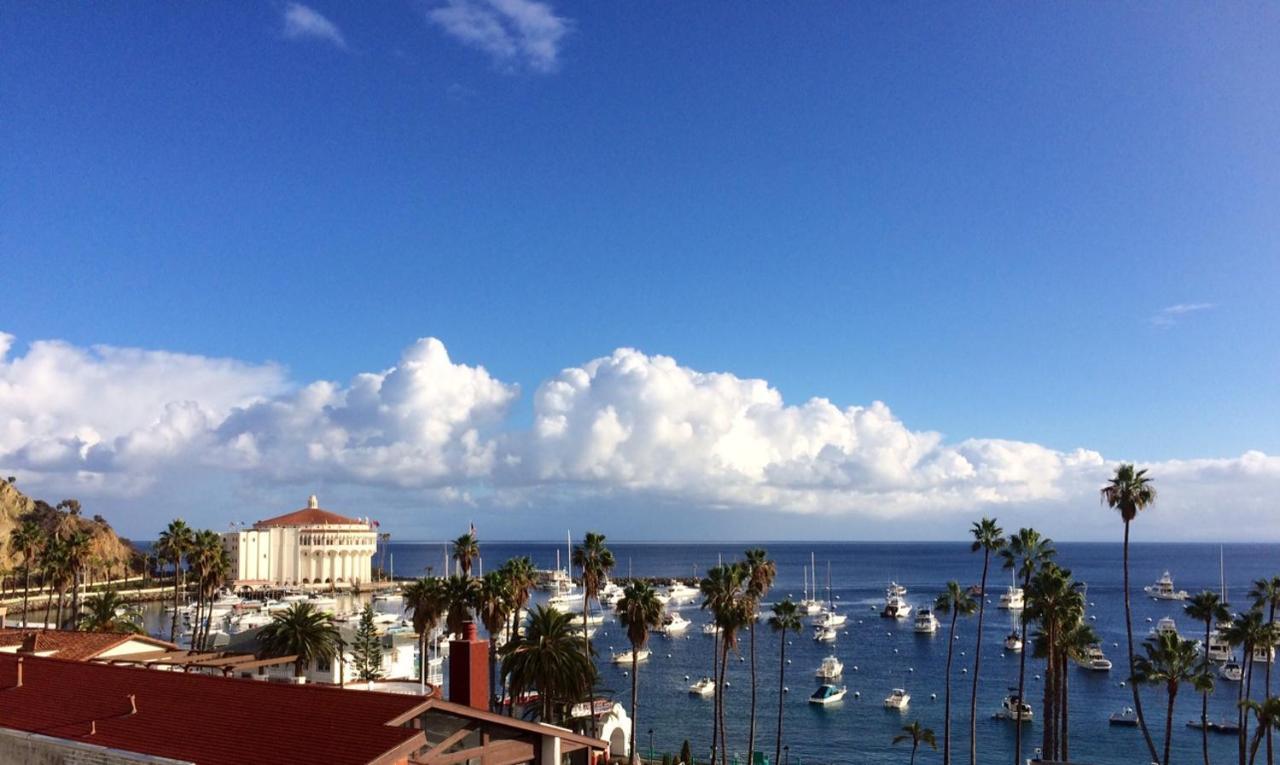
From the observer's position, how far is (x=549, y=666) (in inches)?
1837

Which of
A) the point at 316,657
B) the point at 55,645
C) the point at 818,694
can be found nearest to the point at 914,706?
the point at 818,694

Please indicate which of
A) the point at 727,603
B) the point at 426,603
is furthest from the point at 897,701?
the point at 426,603

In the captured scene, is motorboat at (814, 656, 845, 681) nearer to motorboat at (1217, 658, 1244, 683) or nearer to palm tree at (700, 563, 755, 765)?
motorboat at (1217, 658, 1244, 683)

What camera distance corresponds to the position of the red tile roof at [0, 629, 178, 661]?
118 ft

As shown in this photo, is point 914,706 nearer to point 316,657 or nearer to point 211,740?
point 316,657

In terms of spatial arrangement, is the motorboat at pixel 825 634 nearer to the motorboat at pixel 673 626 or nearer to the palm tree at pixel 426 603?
the motorboat at pixel 673 626

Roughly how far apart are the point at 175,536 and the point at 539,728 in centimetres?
7885

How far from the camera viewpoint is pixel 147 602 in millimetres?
188875

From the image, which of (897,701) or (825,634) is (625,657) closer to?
(825,634)

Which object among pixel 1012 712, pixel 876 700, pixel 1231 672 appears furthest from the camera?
pixel 1231 672

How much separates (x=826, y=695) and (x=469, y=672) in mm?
83552

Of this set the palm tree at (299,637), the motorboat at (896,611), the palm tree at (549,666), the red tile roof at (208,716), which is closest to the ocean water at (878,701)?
the palm tree at (549,666)

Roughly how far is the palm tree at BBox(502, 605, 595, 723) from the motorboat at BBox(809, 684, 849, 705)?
60067 millimetres

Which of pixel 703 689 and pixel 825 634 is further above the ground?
pixel 703 689
